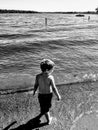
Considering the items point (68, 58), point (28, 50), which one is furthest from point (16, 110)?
point (28, 50)

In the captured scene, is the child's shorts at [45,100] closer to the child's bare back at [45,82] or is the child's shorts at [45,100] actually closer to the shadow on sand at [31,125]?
the child's bare back at [45,82]

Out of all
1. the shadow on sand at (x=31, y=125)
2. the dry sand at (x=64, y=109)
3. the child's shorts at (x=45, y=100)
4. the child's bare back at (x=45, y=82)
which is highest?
the child's bare back at (x=45, y=82)

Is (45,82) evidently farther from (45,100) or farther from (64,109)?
(64,109)

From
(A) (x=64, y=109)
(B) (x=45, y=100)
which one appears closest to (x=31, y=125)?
(B) (x=45, y=100)

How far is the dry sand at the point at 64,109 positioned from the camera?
12.8 feet

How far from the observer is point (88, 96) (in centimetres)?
529

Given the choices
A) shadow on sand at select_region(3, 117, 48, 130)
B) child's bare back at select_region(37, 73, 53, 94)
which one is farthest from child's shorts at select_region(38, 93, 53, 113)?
shadow on sand at select_region(3, 117, 48, 130)

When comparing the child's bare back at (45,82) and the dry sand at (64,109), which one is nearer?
the child's bare back at (45,82)

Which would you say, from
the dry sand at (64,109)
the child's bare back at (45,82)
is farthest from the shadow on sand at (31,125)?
the child's bare back at (45,82)

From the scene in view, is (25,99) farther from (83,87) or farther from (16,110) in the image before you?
(83,87)

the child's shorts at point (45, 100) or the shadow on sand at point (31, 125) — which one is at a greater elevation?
the child's shorts at point (45, 100)

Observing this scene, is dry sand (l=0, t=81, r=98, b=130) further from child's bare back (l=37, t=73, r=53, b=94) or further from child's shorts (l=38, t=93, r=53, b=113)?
child's bare back (l=37, t=73, r=53, b=94)

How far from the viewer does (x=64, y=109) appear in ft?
14.9

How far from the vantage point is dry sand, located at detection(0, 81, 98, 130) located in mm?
3912
